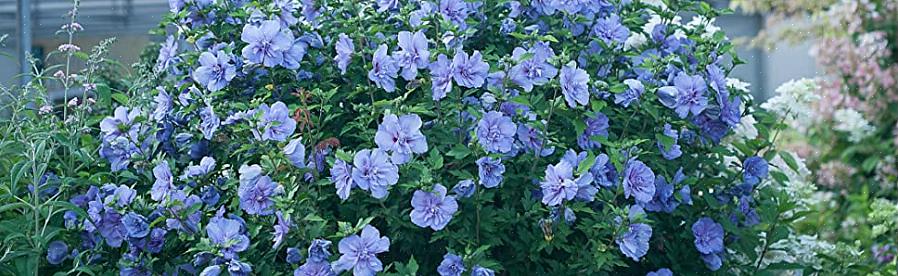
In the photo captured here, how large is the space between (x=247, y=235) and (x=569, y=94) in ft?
1.80

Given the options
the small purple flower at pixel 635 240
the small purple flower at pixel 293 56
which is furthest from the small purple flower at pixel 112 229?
the small purple flower at pixel 635 240

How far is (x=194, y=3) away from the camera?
2.07 m

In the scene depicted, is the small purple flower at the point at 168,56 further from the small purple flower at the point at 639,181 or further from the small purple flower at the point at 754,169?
the small purple flower at the point at 754,169

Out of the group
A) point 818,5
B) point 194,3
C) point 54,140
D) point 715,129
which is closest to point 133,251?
point 54,140

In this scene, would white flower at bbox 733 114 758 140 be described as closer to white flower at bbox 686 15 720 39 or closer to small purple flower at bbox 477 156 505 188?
white flower at bbox 686 15 720 39

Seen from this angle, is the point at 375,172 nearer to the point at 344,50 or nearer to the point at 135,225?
the point at 344,50

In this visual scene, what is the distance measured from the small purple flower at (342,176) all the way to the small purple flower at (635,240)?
427 mm

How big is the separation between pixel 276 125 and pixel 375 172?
18cm

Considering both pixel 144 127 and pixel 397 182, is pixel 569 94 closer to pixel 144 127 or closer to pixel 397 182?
pixel 397 182

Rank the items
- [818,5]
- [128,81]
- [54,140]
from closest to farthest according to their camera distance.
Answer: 1. [54,140]
2. [128,81]
3. [818,5]

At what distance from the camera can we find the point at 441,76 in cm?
180

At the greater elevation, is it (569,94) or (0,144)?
(569,94)

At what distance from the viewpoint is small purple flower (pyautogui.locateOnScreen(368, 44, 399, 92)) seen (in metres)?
1.85

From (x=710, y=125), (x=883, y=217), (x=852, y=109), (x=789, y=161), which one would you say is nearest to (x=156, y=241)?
(x=710, y=125)
